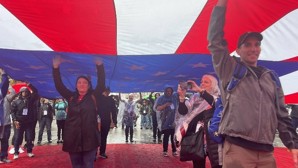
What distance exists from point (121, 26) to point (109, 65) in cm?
123

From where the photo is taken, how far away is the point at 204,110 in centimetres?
358

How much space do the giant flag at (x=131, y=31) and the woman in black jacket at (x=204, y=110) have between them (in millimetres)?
699

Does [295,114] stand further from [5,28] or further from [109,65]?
[5,28]

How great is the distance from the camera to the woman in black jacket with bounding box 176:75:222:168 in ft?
10.4

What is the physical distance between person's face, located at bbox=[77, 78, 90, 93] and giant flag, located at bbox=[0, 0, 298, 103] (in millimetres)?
520

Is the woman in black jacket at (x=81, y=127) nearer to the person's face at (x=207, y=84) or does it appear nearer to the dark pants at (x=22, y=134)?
the person's face at (x=207, y=84)

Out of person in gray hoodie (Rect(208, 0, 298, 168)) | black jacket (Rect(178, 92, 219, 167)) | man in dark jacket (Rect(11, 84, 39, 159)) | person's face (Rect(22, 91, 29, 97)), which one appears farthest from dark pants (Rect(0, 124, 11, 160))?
person in gray hoodie (Rect(208, 0, 298, 168))

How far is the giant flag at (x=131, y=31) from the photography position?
3.30 m

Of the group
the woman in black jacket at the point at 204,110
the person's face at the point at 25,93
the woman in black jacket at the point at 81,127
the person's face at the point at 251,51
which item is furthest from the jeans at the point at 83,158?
the person's face at the point at 25,93

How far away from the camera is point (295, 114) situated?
9195 millimetres

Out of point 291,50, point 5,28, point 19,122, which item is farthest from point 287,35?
point 19,122

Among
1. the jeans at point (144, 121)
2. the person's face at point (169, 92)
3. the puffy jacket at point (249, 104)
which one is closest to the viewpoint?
the puffy jacket at point (249, 104)

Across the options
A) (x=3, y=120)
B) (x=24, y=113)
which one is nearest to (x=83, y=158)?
(x=3, y=120)

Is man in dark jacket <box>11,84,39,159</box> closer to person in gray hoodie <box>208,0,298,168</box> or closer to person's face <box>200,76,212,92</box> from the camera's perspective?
person's face <box>200,76,212,92</box>
